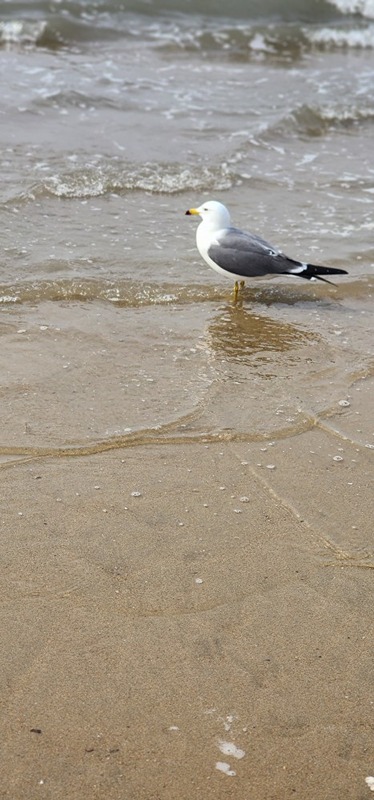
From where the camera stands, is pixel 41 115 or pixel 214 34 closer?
pixel 41 115

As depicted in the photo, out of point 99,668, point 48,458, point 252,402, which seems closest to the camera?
point 99,668

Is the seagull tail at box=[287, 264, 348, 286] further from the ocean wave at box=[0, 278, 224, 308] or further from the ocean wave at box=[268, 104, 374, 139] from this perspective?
the ocean wave at box=[268, 104, 374, 139]

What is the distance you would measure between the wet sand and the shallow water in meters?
0.38

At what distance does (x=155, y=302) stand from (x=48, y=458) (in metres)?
2.05

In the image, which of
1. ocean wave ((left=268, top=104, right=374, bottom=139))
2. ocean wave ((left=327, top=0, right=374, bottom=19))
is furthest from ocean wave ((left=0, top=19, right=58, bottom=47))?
ocean wave ((left=327, top=0, right=374, bottom=19))

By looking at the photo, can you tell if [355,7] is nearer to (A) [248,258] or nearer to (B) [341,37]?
(B) [341,37]

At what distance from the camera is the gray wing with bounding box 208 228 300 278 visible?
6074 millimetres

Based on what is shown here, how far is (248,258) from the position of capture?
6086 mm

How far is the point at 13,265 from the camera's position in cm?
623

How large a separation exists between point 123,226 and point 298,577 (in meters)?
4.16

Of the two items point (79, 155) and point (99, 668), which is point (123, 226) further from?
point (99, 668)

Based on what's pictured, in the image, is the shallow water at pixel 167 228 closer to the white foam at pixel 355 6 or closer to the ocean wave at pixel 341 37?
the ocean wave at pixel 341 37

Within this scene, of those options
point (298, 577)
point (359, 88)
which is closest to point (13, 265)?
point (298, 577)

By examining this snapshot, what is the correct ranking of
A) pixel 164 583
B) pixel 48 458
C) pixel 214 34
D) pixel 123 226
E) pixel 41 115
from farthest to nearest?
pixel 214 34 → pixel 41 115 → pixel 123 226 → pixel 48 458 → pixel 164 583
